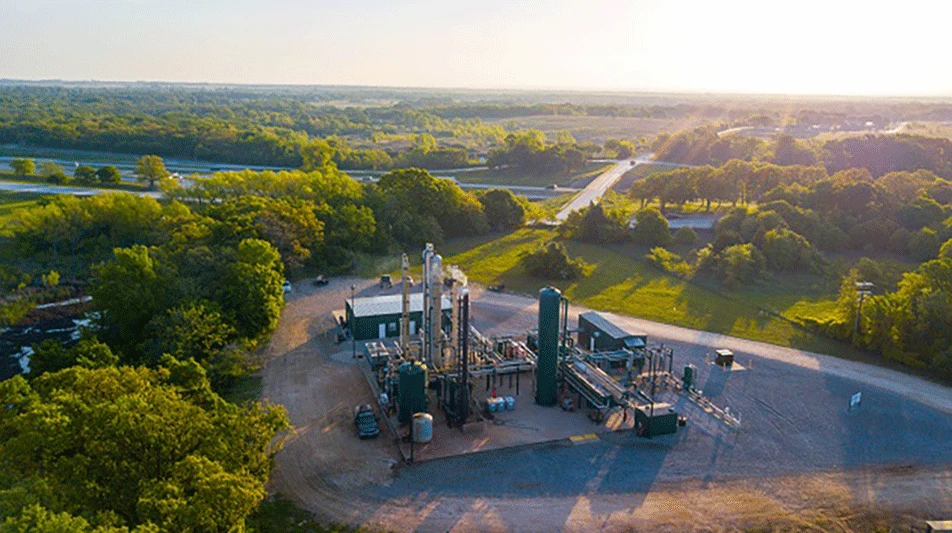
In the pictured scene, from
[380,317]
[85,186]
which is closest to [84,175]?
[85,186]

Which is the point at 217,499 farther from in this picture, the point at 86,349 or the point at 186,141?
the point at 186,141

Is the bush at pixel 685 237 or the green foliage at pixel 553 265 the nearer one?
the green foliage at pixel 553 265

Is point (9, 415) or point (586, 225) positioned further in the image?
point (586, 225)

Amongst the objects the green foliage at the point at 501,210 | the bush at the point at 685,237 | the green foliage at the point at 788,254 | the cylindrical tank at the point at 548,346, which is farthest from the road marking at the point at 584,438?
the green foliage at the point at 501,210

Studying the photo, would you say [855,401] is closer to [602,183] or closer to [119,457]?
[119,457]

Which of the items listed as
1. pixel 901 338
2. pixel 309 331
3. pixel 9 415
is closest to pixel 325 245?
Result: pixel 309 331

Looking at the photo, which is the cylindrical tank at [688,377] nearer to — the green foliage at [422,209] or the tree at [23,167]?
the green foliage at [422,209]

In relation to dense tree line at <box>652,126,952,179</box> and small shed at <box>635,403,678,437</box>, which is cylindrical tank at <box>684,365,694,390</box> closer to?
small shed at <box>635,403,678,437</box>
